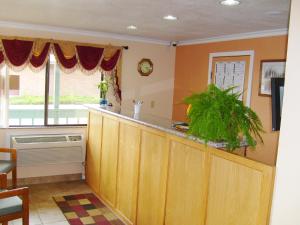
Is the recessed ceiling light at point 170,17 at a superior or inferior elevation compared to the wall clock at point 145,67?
superior

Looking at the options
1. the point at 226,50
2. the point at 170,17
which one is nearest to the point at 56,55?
the point at 170,17

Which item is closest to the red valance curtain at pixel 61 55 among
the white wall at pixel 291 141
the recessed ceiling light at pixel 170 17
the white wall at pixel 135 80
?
the white wall at pixel 135 80

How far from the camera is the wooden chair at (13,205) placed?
264 cm

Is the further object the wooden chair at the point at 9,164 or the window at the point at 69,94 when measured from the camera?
the window at the point at 69,94

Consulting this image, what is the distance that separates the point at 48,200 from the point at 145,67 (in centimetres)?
249

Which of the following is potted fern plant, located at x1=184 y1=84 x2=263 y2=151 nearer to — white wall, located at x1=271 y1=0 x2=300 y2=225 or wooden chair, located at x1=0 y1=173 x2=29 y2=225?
white wall, located at x1=271 y1=0 x2=300 y2=225

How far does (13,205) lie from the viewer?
2.71 meters

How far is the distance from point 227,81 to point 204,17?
1507mm

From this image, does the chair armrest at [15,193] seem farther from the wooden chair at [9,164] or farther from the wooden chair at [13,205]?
the wooden chair at [9,164]

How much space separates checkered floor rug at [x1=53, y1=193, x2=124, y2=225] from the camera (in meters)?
3.58

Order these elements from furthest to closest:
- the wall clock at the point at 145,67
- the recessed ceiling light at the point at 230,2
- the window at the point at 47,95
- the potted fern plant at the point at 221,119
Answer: the wall clock at the point at 145,67, the window at the point at 47,95, the recessed ceiling light at the point at 230,2, the potted fern plant at the point at 221,119

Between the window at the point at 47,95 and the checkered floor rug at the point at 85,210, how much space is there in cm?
119

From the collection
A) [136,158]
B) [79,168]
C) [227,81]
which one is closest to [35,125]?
[79,168]

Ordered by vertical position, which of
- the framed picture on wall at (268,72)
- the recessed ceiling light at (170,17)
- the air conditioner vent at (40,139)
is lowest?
the air conditioner vent at (40,139)
